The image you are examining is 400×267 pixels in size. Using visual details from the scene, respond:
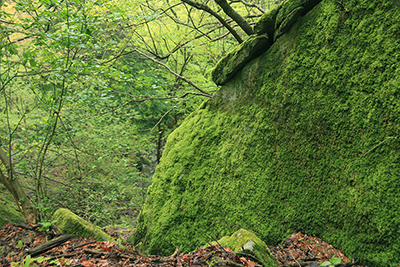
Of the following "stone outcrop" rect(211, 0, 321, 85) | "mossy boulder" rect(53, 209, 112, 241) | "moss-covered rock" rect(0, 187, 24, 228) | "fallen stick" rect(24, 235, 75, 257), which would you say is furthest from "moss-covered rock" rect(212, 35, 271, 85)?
"moss-covered rock" rect(0, 187, 24, 228)

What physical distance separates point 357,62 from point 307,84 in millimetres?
551

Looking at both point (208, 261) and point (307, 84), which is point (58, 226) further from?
point (307, 84)

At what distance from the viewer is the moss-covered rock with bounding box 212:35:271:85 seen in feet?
11.0

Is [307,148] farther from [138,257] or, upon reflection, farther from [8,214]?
[8,214]

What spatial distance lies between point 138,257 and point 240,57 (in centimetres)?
315

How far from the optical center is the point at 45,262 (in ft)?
8.48

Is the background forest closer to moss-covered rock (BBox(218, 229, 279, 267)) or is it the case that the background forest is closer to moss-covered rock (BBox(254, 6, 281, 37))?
moss-covered rock (BBox(254, 6, 281, 37))

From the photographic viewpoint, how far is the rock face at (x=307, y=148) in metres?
2.08

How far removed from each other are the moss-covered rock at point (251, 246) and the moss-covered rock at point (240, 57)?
243 centimetres

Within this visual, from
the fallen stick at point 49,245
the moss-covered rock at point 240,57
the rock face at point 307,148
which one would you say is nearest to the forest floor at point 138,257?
the fallen stick at point 49,245

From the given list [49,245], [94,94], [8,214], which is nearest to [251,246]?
[49,245]

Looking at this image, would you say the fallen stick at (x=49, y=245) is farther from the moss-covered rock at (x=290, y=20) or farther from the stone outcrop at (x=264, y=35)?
the moss-covered rock at (x=290, y=20)

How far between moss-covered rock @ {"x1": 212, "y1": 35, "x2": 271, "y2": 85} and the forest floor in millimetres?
2459

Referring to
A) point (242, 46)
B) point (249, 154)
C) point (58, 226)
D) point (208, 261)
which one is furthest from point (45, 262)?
point (242, 46)
